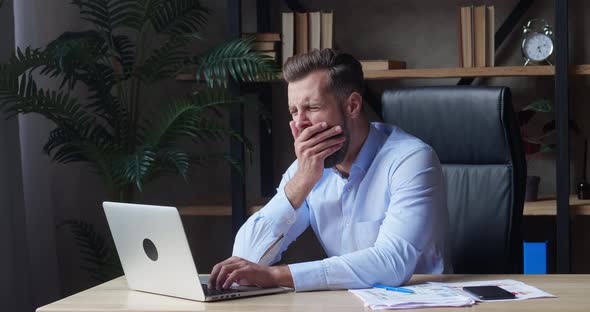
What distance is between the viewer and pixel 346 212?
2.33 metres

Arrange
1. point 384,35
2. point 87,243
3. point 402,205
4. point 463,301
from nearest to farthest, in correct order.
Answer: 1. point 463,301
2. point 402,205
3. point 87,243
4. point 384,35

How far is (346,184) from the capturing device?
2.31 metres

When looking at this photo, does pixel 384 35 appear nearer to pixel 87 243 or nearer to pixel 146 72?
pixel 146 72

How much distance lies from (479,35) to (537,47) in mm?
224

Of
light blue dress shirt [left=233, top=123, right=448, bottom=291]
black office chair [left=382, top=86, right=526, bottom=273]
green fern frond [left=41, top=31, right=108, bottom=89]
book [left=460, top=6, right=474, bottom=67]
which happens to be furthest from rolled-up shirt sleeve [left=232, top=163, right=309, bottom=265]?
book [left=460, top=6, right=474, bottom=67]

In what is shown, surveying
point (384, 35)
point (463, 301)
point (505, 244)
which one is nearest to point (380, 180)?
point (505, 244)

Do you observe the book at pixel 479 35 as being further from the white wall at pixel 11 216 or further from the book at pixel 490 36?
the white wall at pixel 11 216

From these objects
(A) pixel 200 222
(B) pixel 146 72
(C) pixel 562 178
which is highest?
(B) pixel 146 72

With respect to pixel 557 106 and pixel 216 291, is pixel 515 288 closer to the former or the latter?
pixel 216 291

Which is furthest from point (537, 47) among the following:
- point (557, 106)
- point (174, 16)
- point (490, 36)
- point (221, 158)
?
point (174, 16)

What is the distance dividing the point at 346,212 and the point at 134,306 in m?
0.72

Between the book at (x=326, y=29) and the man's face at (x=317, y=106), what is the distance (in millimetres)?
1303

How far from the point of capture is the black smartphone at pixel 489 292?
1.76m

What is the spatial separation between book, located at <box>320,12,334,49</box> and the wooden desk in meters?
1.78
